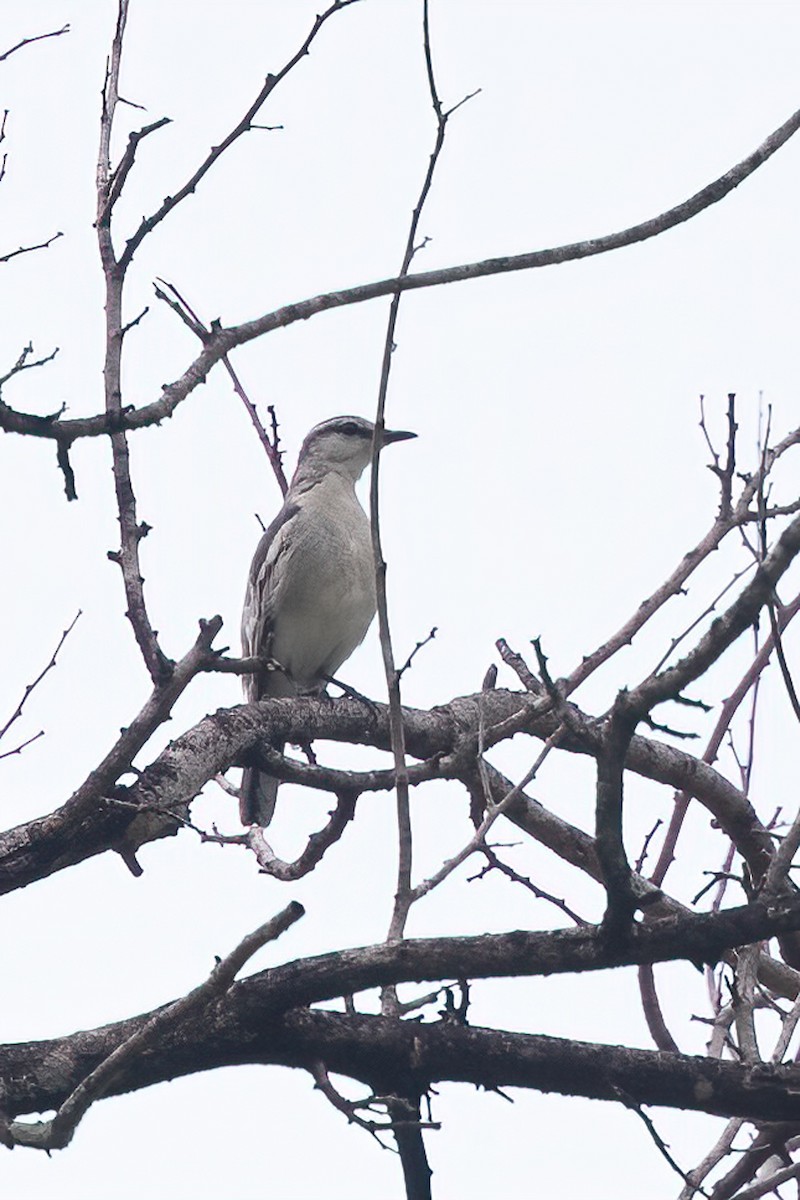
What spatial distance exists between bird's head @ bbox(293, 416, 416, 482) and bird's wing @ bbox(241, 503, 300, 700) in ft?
1.79

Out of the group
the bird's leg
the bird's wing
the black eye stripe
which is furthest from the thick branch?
the black eye stripe

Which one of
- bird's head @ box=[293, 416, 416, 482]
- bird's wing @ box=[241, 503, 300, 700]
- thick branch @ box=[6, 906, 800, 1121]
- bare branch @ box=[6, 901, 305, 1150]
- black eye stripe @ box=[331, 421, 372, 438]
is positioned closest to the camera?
bare branch @ box=[6, 901, 305, 1150]

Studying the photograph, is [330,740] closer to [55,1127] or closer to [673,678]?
[55,1127]

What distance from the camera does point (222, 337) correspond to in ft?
11.6

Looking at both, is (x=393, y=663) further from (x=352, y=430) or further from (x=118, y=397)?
(x=352, y=430)

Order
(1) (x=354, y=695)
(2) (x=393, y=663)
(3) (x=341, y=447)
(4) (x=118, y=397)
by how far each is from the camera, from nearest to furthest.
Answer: (2) (x=393, y=663)
(4) (x=118, y=397)
(1) (x=354, y=695)
(3) (x=341, y=447)

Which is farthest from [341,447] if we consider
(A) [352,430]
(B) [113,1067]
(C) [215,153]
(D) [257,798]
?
(B) [113,1067]

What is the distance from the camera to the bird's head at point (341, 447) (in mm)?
8281

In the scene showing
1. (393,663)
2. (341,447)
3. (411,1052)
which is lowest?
(411,1052)

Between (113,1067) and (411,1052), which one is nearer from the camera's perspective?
(113,1067)

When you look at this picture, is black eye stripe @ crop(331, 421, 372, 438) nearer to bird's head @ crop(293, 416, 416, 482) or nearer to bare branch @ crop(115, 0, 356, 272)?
bird's head @ crop(293, 416, 416, 482)

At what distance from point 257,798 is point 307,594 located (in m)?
1.06

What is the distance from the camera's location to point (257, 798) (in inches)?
277

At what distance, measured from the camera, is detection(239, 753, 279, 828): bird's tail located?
6.82 metres
